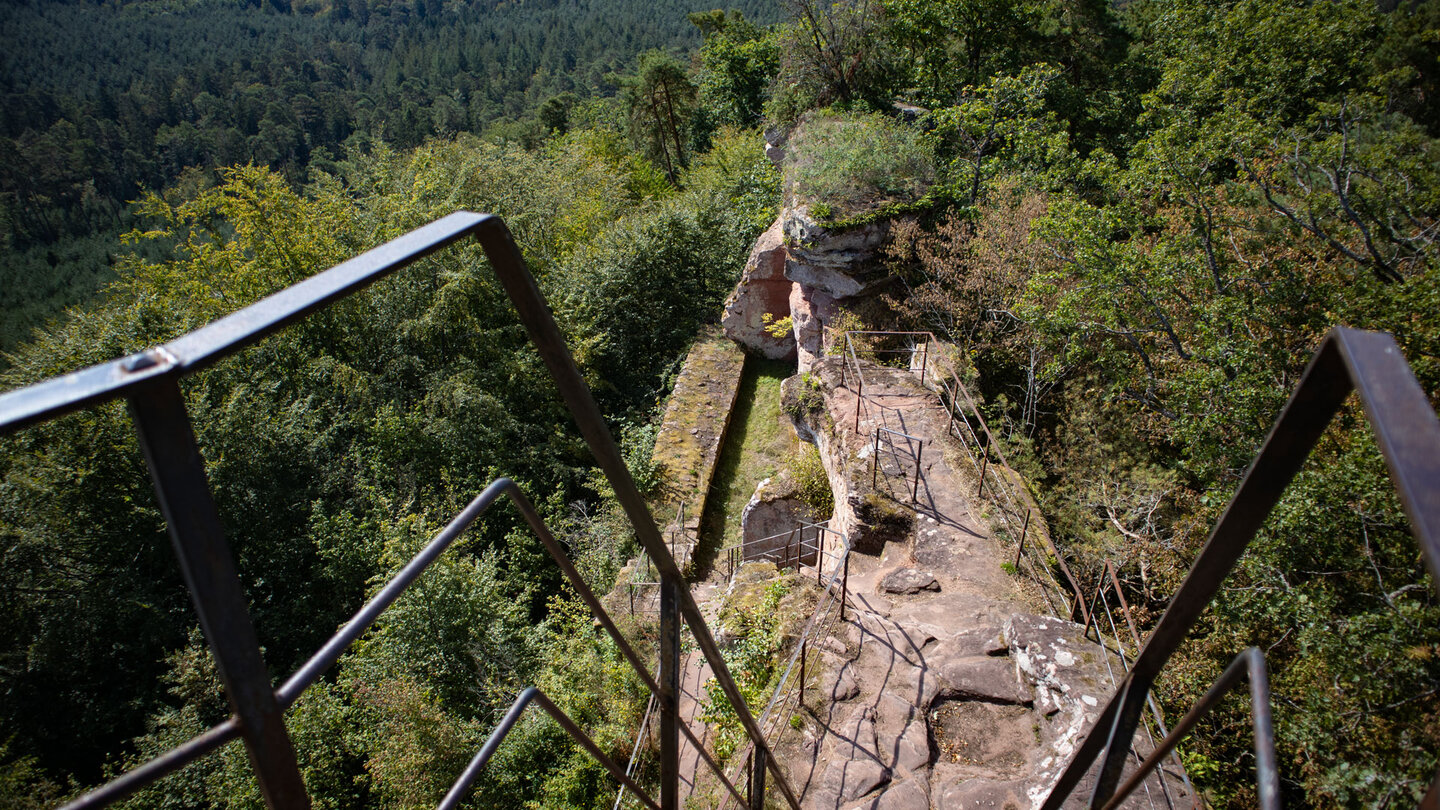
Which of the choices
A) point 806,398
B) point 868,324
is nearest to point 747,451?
point 806,398

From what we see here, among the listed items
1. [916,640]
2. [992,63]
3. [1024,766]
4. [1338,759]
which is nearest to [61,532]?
[916,640]

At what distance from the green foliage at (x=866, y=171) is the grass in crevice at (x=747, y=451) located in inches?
172

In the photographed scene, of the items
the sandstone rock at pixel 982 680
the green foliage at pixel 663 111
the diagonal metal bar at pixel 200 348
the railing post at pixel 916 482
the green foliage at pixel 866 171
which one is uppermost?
the green foliage at pixel 663 111

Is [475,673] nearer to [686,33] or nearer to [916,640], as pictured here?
[916,640]

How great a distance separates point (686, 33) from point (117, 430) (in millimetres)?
115313

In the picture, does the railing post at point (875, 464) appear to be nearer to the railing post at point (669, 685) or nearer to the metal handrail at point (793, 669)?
the metal handrail at point (793, 669)

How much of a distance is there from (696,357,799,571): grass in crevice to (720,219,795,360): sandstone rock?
40 cm

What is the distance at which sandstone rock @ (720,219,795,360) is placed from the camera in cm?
1585

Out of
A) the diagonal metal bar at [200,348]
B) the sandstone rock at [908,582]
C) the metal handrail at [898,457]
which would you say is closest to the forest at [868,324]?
the metal handrail at [898,457]

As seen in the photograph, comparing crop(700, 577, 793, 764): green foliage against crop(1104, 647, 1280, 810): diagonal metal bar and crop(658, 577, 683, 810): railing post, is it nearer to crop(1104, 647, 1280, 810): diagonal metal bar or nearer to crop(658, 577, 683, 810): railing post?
crop(658, 577, 683, 810): railing post

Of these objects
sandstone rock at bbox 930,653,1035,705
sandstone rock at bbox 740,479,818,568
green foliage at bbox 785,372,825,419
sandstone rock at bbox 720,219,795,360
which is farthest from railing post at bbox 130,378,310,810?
sandstone rock at bbox 720,219,795,360

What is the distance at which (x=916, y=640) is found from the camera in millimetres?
6441

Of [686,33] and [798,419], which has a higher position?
[686,33]

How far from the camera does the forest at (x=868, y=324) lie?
6.05 metres
